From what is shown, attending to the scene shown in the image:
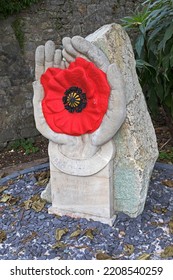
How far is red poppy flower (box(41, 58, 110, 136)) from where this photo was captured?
7.77ft

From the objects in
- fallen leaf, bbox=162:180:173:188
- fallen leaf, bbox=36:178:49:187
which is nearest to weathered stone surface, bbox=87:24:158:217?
fallen leaf, bbox=162:180:173:188

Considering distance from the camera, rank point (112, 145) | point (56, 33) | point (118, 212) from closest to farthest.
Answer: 1. point (112, 145)
2. point (118, 212)
3. point (56, 33)

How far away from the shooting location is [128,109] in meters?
2.40

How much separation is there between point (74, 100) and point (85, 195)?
2.12 ft

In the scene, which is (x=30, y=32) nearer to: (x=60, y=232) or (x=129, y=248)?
(x=60, y=232)

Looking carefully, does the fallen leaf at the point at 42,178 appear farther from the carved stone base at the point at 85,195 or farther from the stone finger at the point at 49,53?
the stone finger at the point at 49,53

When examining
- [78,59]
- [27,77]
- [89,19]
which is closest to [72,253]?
[78,59]

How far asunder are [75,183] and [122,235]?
1.52ft

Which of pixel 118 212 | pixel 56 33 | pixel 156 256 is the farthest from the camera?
pixel 56 33

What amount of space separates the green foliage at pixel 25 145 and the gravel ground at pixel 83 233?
66.2 inches

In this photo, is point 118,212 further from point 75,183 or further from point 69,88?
point 69,88

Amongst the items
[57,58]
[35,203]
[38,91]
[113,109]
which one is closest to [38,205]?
[35,203]

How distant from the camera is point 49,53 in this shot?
2447 mm

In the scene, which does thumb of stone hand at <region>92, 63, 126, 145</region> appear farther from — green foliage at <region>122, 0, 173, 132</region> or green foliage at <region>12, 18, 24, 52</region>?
green foliage at <region>12, 18, 24, 52</region>
